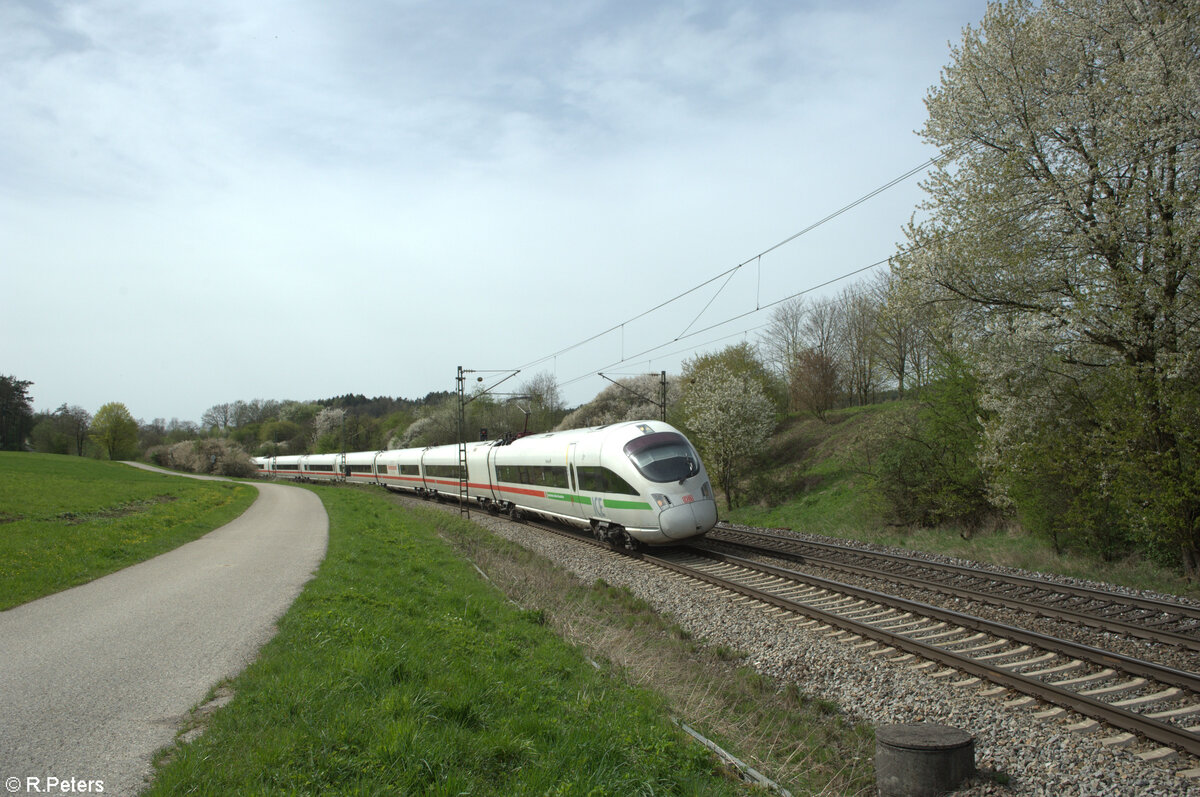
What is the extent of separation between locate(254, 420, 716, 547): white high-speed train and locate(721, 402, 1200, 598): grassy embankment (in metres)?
6.24

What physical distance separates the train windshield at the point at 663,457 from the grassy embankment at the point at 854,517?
Result: 628cm

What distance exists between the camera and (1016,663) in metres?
7.58

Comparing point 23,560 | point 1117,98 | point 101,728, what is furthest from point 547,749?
point 1117,98

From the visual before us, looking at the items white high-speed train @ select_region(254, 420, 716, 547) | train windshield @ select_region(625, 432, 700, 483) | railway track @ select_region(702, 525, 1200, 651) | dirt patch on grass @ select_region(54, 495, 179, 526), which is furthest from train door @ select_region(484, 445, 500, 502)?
railway track @ select_region(702, 525, 1200, 651)

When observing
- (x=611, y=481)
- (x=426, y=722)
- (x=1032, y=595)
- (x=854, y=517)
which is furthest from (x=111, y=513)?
(x=1032, y=595)

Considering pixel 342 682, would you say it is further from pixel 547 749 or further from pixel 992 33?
pixel 992 33

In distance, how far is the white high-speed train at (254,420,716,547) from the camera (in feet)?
50.1

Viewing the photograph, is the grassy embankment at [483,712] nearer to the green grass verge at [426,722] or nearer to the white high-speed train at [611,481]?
the green grass verge at [426,722]

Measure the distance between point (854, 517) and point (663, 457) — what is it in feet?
32.0

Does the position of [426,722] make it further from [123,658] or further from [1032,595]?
[1032,595]

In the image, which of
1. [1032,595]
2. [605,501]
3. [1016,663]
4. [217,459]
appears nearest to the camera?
[1016,663]

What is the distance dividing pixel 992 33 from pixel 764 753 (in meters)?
15.0

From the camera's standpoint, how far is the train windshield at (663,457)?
15469mm

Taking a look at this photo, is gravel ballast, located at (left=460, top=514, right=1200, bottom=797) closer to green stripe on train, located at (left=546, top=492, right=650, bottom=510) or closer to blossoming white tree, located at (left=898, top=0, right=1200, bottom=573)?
green stripe on train, located at (left=546, top=492, right=650, bottom=510)
